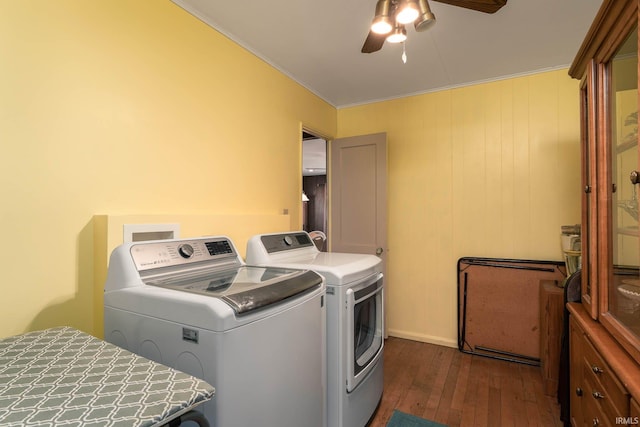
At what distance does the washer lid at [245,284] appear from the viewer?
3.50ft

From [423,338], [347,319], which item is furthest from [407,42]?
[423,338]

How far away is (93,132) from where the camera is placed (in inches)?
58.5

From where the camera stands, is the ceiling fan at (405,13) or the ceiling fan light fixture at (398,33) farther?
the ceiling fan light fixture at (398,33)

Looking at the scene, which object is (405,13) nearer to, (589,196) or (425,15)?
(425,15)

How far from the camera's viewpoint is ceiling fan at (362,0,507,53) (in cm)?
134

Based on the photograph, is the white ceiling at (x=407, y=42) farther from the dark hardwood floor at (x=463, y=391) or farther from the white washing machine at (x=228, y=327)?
the dark hardwood floor at (x=463, y=391)

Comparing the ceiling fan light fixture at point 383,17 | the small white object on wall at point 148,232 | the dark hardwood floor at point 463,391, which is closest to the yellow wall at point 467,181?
the dark hardwood floor at point 463,391

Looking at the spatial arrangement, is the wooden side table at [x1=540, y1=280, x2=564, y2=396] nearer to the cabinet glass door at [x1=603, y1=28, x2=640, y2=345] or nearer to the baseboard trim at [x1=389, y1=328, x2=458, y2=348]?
the baseboard trim at [x1=389, y1=328, x2=458, y2=348]

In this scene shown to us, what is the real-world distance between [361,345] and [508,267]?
5.57ft

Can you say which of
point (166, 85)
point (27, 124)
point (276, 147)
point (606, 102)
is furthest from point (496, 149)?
point (27, 124)

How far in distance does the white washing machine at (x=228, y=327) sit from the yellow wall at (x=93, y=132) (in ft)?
1.02

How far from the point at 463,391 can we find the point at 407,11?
8.03 feet

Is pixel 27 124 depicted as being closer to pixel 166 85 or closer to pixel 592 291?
pixel 166 85

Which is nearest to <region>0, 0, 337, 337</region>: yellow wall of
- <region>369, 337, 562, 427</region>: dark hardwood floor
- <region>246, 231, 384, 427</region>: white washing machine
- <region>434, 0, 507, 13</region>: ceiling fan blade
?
<region>246, 231, 384, 427</region>: white washing machine
